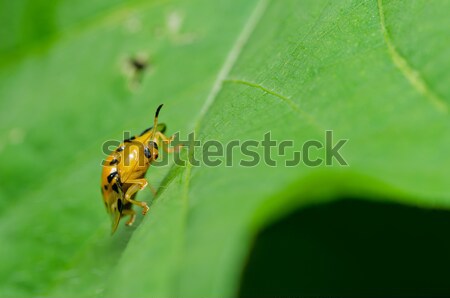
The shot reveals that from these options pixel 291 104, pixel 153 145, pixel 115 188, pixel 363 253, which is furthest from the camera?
pixel 153 145

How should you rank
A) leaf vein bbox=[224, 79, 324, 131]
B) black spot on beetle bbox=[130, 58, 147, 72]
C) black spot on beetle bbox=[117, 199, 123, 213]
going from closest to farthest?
leaf vein bbox=[224, 79, 324, 131] < black spot on beetle bbox=[117, 199, 123, 213] < black spot on beetle bbox=[130, 58, 147, 72]

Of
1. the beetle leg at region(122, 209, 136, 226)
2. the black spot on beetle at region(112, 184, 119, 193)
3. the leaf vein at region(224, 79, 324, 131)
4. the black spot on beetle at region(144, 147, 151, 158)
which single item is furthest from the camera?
the black spot on beetle at region(144, 147, 151, 158)

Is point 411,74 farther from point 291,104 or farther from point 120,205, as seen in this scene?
point 120,205

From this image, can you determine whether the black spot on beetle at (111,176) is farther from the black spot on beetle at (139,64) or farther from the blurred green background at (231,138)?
the black spot on beetle at (139,64)

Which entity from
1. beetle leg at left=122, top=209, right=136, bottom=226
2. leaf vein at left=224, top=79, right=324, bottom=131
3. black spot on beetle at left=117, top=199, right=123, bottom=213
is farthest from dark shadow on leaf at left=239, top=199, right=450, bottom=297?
black spot on beetle at left=117, top=199, right=123, bottom=213

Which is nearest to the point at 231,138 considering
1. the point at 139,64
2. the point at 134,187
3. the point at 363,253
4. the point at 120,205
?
the point at 363,253

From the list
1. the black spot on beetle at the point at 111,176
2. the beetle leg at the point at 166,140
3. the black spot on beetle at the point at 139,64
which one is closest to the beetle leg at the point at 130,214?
the black spot on beetle at the point at 111,176

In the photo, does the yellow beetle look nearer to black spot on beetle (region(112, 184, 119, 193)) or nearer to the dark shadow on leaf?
black spot on beetle (region(112, 184, 119, 193))
